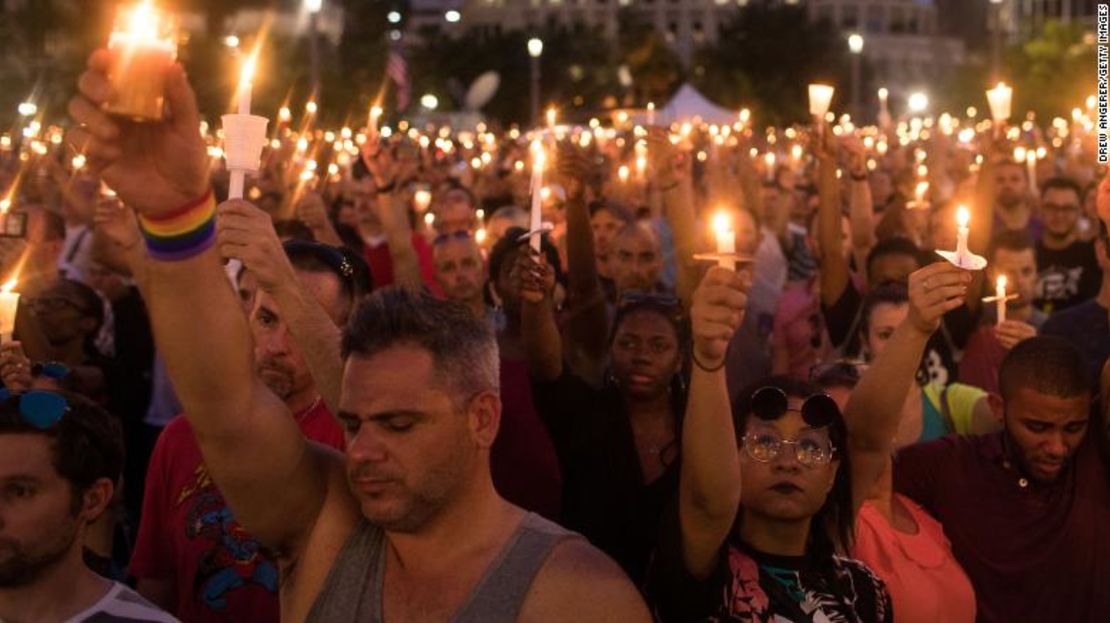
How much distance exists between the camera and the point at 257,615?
12.7 feet

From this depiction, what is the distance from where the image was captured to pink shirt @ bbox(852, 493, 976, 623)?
419 cm

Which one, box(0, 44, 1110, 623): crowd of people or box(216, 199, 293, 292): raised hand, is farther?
box(216, 199, 293, 292): raised hand

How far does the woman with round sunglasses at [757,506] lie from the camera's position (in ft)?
11.0

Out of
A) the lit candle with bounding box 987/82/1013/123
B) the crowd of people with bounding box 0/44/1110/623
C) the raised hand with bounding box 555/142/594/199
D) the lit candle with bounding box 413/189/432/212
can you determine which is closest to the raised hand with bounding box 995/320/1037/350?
the crowd of people with bounding box 0/44/1110/623

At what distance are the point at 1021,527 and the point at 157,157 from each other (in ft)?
9.30

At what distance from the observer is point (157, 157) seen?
2615mm

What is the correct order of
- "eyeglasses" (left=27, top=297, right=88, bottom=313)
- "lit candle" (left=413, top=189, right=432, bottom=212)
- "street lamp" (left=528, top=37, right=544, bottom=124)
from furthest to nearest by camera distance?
"street lamp" (left=528, top=37, right=544, bottom=124) < "lit candle" (left=413, top=189, right=432, bottom=212) < "eyeglasses" (left=27, top=297, right=88, bottom=313)

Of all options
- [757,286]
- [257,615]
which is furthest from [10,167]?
[257,615]

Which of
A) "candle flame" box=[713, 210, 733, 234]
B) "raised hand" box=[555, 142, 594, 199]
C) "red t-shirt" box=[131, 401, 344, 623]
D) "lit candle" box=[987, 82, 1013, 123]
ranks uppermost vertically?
"lit candle" box=[987, 82, 1013, 123]

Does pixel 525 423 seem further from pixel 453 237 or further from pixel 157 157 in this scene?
pixel 157 157

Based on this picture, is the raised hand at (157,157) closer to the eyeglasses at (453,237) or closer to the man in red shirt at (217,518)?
the man in red shirt at (217,518)

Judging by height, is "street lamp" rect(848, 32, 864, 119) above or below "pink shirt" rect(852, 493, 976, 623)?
above

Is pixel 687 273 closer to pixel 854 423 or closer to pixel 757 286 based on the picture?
pixel 854 423

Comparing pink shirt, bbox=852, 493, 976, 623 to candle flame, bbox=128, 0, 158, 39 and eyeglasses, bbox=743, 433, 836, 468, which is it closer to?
eyeglasses, bbox=743, 433, 836, 468
